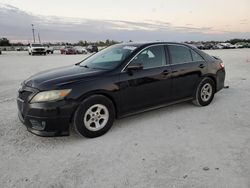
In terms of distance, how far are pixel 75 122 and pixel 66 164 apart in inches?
29.1

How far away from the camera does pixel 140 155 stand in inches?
132

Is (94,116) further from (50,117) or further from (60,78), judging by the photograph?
(60,78)

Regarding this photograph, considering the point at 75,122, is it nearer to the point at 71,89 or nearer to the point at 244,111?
the point at 71,89

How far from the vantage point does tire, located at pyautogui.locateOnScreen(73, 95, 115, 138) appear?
12.2 feet

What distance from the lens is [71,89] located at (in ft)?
12.0

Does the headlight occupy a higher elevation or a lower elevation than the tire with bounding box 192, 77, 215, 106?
higher

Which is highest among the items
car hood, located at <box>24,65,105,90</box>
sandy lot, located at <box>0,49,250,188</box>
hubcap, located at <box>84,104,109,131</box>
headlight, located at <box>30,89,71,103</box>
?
car hood, located at <box>24,65,105,90</box>

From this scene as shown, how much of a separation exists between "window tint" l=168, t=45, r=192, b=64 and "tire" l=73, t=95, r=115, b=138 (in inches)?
72.7

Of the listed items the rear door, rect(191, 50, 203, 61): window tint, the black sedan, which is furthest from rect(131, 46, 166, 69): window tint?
rect(191, 50, 203, 61): window tint

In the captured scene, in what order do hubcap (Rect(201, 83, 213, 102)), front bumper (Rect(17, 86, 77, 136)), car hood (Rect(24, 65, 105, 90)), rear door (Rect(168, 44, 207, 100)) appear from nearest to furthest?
front bumper (Rect(17, 86, 77, 136)) < car hood (Rect(24, 65, 105, 90)) < rear door (Rect(168, 44, 207, 100)) < hubcap (Rect(201, 83, 213, 102))

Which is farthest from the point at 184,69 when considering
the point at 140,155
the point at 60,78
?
the point at 60,78

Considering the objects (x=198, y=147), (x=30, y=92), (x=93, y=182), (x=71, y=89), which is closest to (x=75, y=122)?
(x=71, y=89)

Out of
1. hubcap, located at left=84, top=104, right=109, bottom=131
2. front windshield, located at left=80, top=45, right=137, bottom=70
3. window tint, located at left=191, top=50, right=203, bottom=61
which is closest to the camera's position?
hubcap, located at left=84, top=104, right=109, bottom=131

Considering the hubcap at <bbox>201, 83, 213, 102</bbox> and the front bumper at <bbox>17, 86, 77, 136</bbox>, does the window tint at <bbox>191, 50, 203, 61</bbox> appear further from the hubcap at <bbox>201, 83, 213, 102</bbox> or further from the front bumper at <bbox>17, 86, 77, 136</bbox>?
the front bumper at <bbox>17, 86, 77, 136</bbox>
